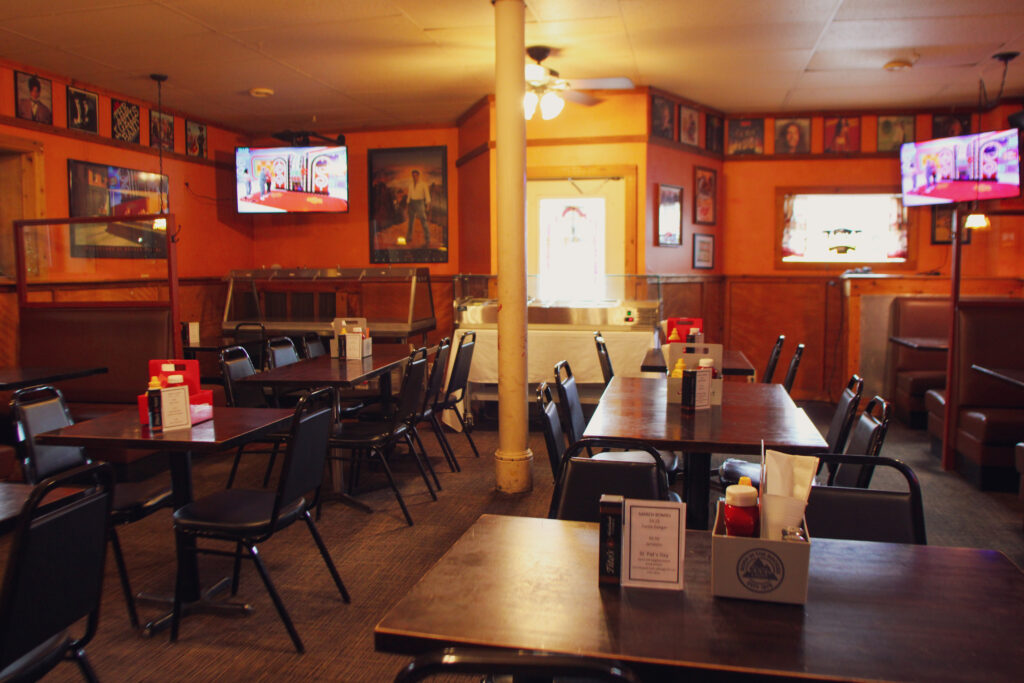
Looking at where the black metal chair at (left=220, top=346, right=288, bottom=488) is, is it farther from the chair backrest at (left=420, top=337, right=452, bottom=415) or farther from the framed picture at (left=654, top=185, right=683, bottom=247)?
the framed picture at (left=654, top=185, right=683, bottom=247)

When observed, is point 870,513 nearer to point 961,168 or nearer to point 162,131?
point 961,168

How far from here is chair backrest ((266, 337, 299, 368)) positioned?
15.6 feet

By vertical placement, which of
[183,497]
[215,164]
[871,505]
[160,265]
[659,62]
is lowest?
[183,497]

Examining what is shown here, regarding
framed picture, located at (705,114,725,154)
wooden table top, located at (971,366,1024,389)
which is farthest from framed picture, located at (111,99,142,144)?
wooden table top, located at (971,366,1024,389)

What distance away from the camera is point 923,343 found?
19.6 feet

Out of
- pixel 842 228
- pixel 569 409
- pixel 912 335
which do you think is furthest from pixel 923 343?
pixel 569 409

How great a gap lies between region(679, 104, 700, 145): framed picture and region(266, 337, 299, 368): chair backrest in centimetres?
436

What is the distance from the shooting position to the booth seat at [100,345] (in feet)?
16.2

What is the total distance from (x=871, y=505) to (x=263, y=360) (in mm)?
5412

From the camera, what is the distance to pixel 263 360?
20.7ft

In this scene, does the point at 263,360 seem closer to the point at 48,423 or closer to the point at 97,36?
the point at 97,36

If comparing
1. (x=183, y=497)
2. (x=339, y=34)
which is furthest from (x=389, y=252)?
(x=183, y=497)

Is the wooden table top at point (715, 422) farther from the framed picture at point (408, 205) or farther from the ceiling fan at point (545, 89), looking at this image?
the framed picture at point (408, 205)

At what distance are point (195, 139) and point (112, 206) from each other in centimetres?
145
